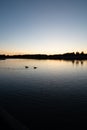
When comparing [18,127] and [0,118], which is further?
[0,118]

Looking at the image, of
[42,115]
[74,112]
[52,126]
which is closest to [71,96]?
[74,112]

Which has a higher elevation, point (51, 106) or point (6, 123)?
point (6, 123)

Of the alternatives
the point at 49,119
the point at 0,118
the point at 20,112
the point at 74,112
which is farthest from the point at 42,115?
the point at 0,118

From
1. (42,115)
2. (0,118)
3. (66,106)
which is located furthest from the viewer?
(66,106)

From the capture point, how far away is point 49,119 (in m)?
16.4

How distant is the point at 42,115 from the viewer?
17422 mm

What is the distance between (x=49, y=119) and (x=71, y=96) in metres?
9.18

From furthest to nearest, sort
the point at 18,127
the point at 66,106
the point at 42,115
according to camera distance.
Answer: the point at 66,106
the point at 42,115
the point at 18,127

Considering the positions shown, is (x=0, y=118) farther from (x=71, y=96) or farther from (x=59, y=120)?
(x=71, y=96)

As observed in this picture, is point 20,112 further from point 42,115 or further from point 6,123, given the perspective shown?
point 6,123

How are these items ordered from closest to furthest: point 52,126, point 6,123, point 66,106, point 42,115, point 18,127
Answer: point 18,127 < point 6,123 < point 52,126 < point 42,115 < point 66,106

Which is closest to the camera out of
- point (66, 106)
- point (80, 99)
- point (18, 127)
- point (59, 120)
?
point (18, 127)

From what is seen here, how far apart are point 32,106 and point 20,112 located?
2.50 metres

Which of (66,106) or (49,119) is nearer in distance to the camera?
(49,119)
